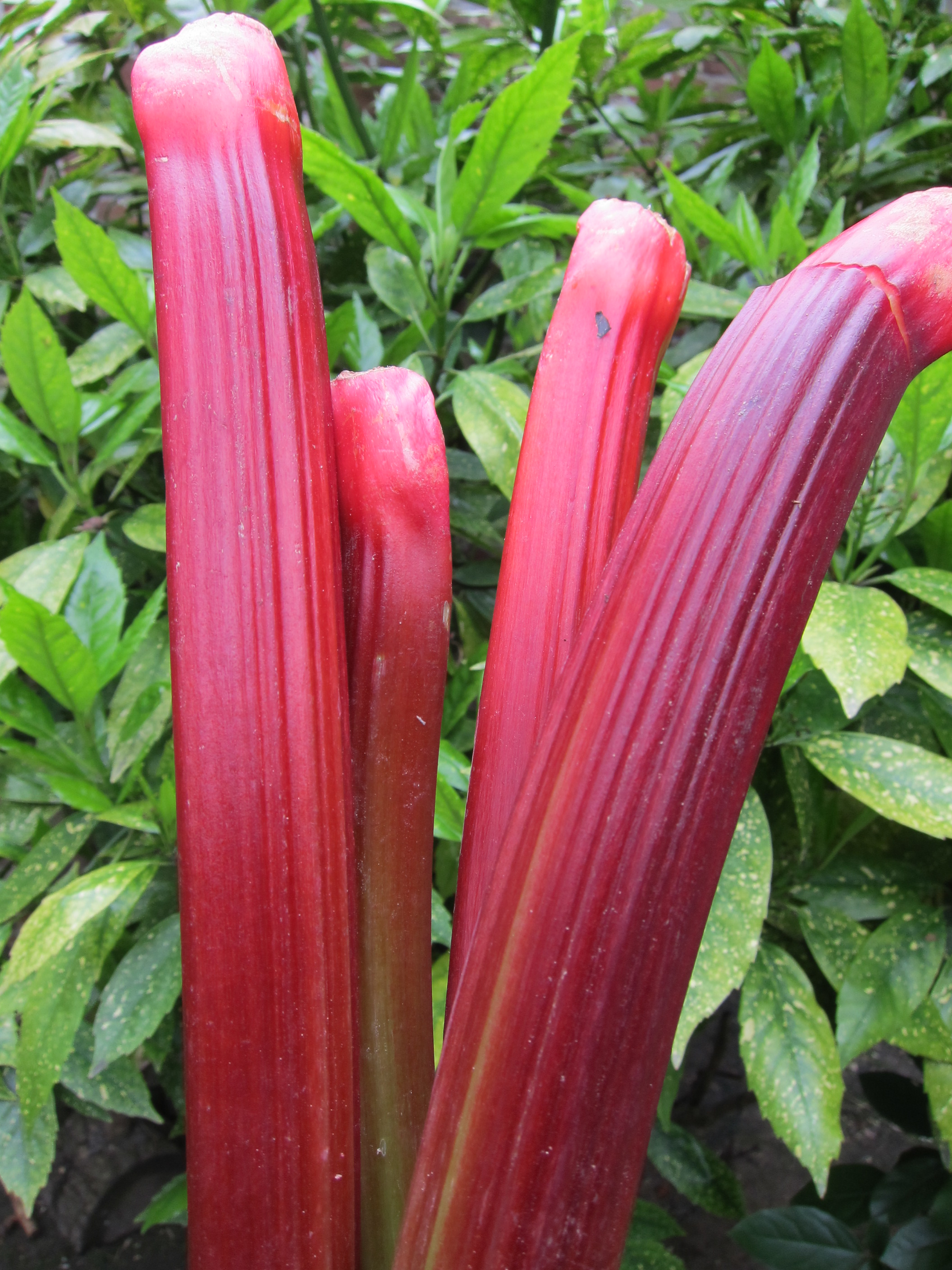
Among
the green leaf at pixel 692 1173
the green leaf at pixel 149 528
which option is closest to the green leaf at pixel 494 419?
the green leaf at pixel 149 528

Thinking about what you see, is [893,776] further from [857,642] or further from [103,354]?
[103,354]

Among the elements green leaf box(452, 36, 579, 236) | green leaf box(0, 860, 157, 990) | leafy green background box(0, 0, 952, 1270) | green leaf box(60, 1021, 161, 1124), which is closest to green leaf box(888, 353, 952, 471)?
leafy green background box(0, 0, 952, 1270)

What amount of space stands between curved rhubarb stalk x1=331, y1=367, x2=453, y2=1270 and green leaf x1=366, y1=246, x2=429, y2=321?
36 centimetres

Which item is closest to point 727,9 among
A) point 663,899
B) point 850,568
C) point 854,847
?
point 850,568

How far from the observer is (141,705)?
51 centimetres

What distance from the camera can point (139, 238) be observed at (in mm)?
725

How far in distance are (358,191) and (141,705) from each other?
35 cm

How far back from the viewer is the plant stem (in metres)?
0.70

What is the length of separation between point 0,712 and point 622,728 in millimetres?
416

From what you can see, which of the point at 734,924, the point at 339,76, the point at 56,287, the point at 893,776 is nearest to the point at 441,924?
the point at 734,924

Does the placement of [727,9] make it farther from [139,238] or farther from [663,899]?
[663,899]

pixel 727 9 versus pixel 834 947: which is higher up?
pixel 727 9

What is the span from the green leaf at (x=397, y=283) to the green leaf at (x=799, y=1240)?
0.71 metres

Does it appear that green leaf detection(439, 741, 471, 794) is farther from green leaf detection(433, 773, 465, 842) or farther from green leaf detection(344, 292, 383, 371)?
green leaf detection(344, 292, 383, 371)
